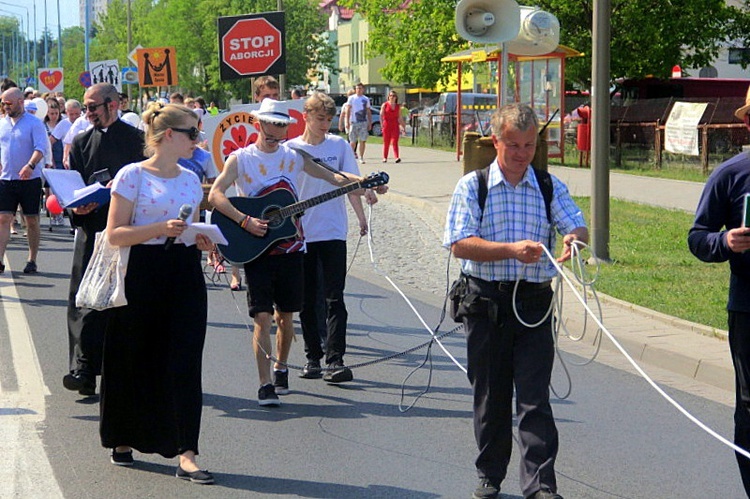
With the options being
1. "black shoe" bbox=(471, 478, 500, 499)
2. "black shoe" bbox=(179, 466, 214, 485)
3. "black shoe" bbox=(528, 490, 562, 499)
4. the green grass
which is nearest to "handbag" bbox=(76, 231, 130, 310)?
"black shoe" bbox=(179, 466, 214, 485)

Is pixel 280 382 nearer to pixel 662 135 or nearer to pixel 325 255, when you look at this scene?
pixel 325 255

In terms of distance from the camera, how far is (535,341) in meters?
5.75

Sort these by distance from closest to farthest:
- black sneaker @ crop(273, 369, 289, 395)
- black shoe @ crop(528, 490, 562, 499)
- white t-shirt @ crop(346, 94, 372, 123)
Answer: black shoe @ crop(528, 490, 562, 499), black sneaker @ crop(273, 369, 289, 395), white t-shirt @ crop(346, 94, 372, 123)

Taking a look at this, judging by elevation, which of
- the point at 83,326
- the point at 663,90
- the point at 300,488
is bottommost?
the point at 300,488

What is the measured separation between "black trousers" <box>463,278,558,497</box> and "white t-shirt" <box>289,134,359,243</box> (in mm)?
3066

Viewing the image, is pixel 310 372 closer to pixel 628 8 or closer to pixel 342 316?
pixel 342 316

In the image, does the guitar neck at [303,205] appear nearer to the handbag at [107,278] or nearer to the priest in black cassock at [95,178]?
the priest in black cassock at [95,178]

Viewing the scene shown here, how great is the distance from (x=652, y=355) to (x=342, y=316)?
7.54 feet

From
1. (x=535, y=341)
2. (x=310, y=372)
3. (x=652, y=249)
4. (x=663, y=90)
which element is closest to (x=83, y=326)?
(x=310, y=372)

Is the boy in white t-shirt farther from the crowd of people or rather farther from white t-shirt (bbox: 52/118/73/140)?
the crowd of people

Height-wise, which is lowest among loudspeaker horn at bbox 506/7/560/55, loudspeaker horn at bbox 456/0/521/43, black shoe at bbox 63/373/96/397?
black shoe at bbox 63/373/96/397

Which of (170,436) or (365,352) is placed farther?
(365,352)

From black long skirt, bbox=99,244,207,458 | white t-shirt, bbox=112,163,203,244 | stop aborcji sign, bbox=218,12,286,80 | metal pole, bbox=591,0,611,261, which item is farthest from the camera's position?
stop aborcji sign, bbox=218,12,286,80

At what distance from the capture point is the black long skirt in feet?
20.8
